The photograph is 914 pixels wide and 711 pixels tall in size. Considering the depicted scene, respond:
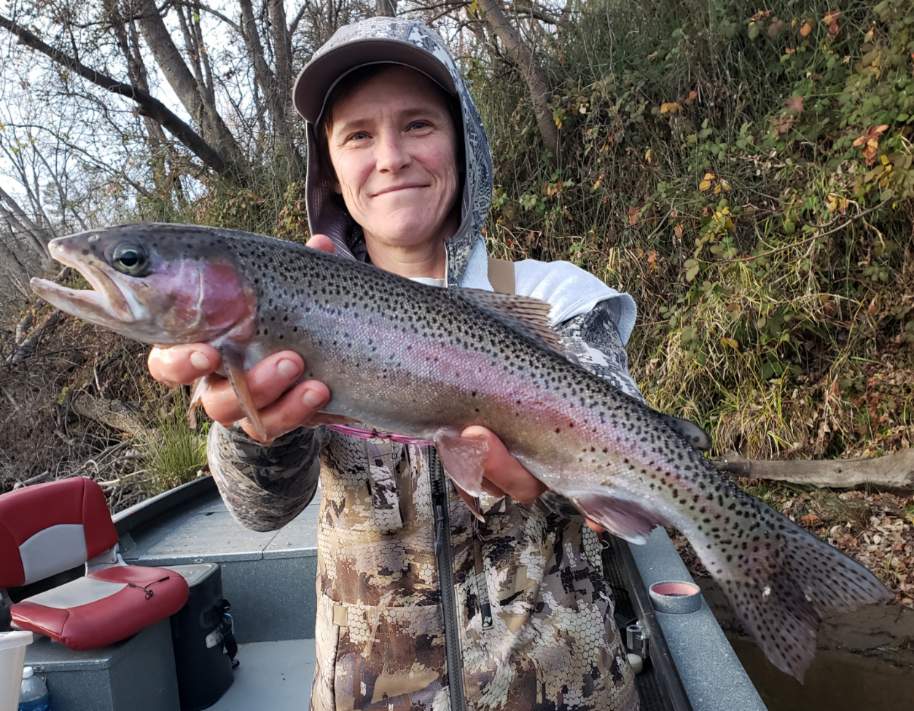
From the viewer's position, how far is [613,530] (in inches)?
74.9

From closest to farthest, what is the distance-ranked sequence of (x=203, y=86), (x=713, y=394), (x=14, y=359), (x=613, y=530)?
1. (x=613, y=530)
2. (x=713, y=394)
3. (x=14, y=359)
4. (x=203, y=86)

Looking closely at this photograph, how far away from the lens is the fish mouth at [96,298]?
1786 millimetres

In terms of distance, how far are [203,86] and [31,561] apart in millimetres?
11259

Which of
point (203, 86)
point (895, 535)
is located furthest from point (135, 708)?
point (203, 86)

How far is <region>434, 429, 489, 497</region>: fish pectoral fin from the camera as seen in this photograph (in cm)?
189

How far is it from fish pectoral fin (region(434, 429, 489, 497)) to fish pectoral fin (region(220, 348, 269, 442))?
50cm

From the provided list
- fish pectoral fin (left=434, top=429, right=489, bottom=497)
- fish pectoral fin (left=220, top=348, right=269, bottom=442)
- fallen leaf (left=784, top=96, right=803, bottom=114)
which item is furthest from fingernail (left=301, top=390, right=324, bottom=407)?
fallen leaf (left=784, top=96, right=803, bottom=114)

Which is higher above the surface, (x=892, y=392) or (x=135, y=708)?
(x=892, y=392)

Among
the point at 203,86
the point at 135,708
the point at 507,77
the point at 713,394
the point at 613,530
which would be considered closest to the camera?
the point at 613,530

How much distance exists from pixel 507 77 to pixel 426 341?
28.0 feet

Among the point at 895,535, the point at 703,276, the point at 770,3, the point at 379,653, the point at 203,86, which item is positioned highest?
the point at 203,86

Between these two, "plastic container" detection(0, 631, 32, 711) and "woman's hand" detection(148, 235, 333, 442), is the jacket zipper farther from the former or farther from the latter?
"plastic container" detection(0, 631, 32, 711)

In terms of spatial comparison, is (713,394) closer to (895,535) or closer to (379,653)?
(895,535)

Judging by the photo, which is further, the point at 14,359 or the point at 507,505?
the point at 14,359
